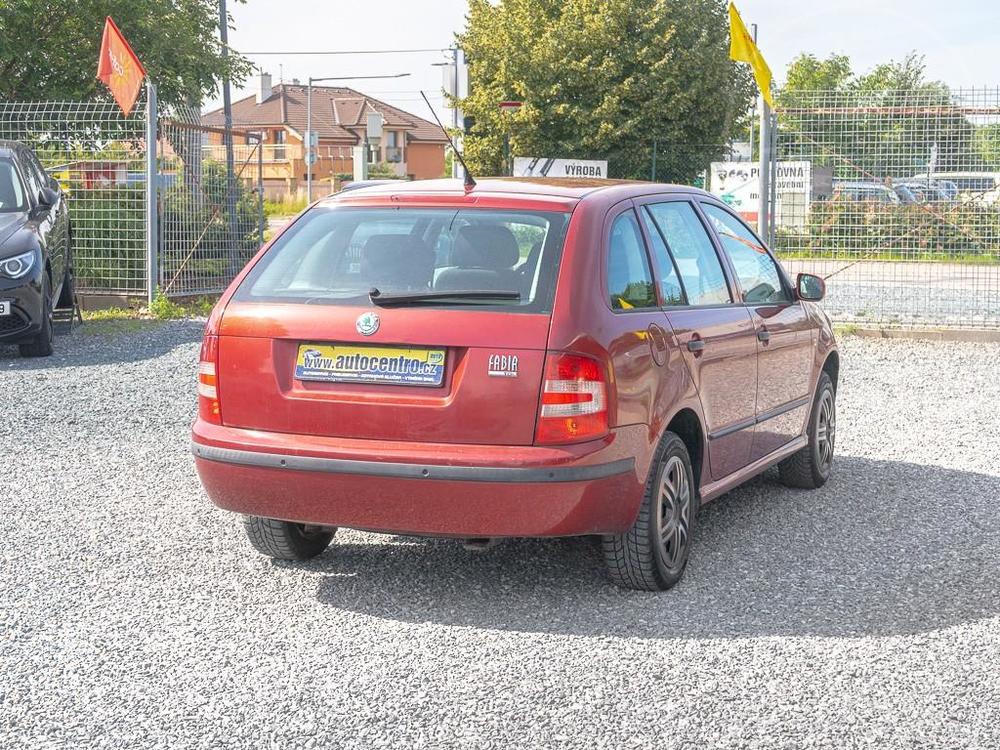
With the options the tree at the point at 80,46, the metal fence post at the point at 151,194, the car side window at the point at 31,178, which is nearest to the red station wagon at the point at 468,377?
the car side window at the point at 31,178

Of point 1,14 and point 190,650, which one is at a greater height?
point 1,14

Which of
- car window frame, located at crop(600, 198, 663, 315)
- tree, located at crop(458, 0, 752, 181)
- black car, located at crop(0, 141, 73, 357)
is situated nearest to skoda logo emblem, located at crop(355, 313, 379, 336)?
car window frame, located at crop(600, 198, 663, 315)

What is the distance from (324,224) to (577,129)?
91.9 feet

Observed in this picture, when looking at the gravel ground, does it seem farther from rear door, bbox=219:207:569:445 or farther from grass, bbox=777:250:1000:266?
grass, bbox=777:250:1000:266

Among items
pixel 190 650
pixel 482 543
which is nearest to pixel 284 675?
pixel 190 650

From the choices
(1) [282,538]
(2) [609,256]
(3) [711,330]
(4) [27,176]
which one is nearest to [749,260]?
(3) [711,330]

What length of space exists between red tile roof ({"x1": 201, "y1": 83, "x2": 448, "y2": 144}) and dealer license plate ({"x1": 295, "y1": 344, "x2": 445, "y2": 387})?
3578 inches

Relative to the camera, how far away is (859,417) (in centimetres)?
1029

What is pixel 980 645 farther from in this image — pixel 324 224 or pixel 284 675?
pixel 324 224

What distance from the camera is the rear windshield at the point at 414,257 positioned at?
531 centimetres

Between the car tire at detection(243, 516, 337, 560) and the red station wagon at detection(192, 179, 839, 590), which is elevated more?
the red station wagon at detection(192, 179, 839, 590)

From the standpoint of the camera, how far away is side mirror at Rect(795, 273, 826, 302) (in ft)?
24.4

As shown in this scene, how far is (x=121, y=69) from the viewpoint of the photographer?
17.4 meters

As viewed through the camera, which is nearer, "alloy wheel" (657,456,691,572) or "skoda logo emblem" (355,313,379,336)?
"skoda logo emblem" (355,313,379,336)
